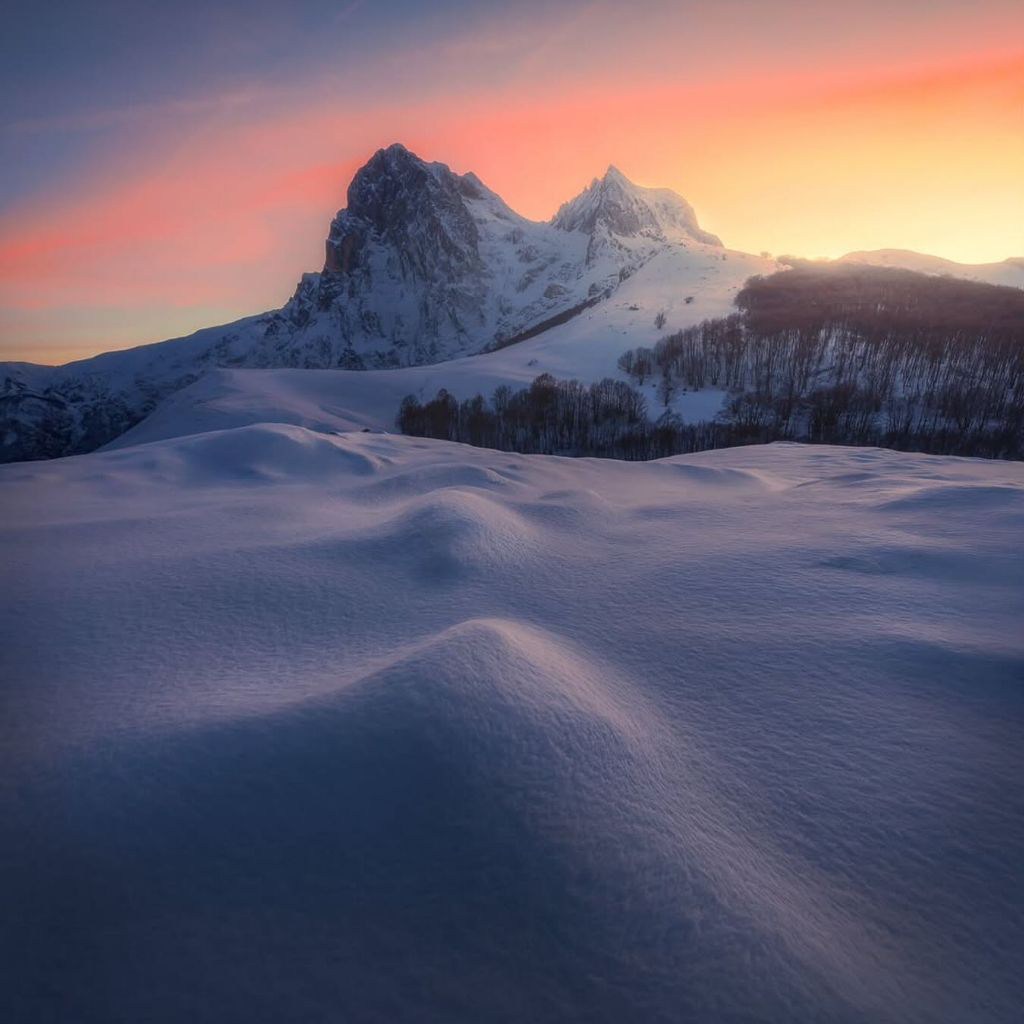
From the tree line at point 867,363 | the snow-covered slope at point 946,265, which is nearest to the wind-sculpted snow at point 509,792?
the tree line at point 867,363

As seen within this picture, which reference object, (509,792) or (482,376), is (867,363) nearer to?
(482,376)

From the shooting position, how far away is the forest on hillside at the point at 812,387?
5444cm

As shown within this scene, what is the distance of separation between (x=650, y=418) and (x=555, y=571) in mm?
61370

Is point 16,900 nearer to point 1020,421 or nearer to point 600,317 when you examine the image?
point 1020,421

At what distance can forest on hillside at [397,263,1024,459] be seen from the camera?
54.4 meters

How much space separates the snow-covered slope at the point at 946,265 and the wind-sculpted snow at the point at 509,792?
15245 centimetres

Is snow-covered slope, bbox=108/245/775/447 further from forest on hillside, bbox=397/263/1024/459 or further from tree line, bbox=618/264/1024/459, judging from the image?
tree line, bbox=618/264/1024/459

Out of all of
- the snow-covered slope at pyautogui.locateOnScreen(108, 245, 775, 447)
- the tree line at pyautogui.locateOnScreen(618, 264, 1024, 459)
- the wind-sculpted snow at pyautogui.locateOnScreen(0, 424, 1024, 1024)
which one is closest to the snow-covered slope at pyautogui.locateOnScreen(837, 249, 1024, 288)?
the snow-covered slope at pyautogui.locateOnScreen(108, 245, 775, 447)

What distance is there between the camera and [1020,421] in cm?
4959

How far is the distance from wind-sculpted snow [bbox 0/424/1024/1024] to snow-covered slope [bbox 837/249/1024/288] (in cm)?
15245

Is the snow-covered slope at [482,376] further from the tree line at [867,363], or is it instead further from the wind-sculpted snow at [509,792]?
the wind-sculpted snow at [509,792]

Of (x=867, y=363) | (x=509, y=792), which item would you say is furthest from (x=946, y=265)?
(x=509, y=792)

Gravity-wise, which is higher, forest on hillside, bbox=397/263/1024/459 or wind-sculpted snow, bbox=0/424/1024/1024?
forest on hillside, bbox=397/263/1024/459

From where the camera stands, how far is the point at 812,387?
220 feet
